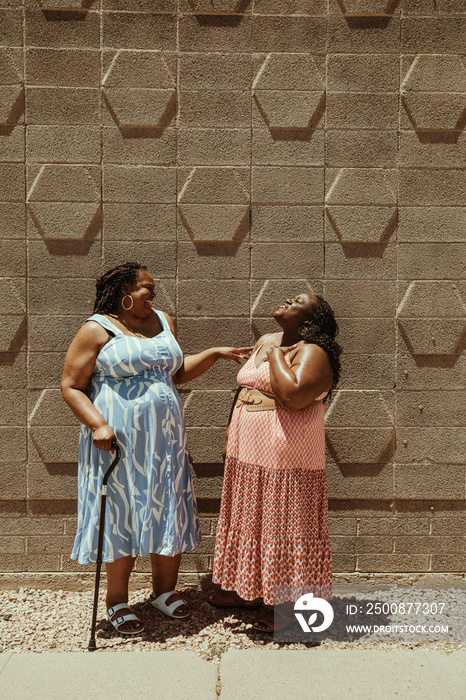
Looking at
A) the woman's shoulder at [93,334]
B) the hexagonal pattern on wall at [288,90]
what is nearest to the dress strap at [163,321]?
the woman's shoulder at [93,334]

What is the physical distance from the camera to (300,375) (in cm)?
328

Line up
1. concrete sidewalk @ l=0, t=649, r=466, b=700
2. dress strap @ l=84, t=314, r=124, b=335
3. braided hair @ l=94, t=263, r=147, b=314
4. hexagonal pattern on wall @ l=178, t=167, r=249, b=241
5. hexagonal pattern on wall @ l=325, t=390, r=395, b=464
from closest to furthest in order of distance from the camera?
concrete sidewalk @ l=0, t=649, r=466, b=700 → dress strap @ l=84, t=314, r=124, b=335 → braided hair @ l=94, t=263, r=147, b=314 → hexagonal pattern on wall @ l=178, t=167, r=249, b=241 → hexagonal pattern on wall @ l=325, t=390, r=395, b=464

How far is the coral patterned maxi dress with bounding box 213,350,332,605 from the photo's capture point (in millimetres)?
3422

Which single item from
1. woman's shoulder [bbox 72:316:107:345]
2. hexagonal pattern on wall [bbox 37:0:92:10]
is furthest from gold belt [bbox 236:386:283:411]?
hexagonal pattern on wall [bbox 37:0:92:10]

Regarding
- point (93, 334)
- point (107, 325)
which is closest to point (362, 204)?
point (107, 325)

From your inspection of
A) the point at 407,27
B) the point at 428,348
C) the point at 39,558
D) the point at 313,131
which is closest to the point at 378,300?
the point at 428,348

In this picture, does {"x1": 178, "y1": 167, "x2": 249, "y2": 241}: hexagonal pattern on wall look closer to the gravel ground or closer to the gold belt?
the gold belt

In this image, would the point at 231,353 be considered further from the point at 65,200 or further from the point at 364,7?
the point at 364,7

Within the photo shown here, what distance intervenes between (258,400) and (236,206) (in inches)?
59.2

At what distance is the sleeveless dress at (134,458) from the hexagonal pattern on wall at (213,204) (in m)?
1.04

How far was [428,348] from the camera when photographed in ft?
14.0

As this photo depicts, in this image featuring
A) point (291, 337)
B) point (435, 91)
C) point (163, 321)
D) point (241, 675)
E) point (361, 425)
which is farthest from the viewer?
point (361, 425)

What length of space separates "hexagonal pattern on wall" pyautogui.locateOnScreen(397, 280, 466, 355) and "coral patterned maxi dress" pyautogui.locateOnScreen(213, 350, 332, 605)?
3.66 feet

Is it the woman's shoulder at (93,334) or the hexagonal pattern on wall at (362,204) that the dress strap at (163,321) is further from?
the hexagonal pattern on wall at (362,204)
